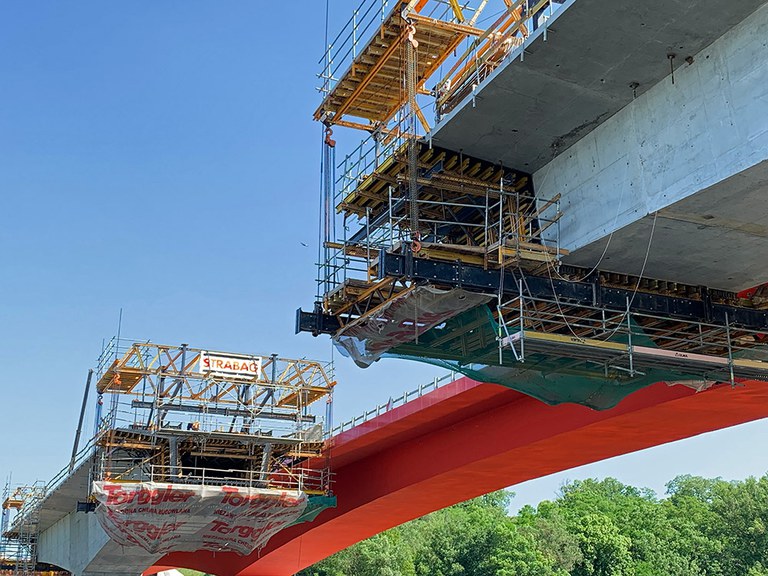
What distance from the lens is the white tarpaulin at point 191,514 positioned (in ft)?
103

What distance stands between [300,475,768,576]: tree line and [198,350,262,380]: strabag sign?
29.5 m

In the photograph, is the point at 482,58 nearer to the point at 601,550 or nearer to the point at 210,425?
the point at 210,425

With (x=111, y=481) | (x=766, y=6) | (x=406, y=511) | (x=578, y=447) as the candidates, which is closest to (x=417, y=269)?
(x=766, y=6)

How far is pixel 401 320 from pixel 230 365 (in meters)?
18.1

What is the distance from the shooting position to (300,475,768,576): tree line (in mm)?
60969

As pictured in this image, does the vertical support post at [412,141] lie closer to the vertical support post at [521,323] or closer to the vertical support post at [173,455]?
the vertical support post at [521,323]

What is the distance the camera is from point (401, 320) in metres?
17.9

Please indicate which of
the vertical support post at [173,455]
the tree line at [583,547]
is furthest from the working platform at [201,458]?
the tree line at [583,547]

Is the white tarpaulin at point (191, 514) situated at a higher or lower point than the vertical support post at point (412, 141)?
lower

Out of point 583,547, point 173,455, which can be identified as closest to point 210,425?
point 173,455

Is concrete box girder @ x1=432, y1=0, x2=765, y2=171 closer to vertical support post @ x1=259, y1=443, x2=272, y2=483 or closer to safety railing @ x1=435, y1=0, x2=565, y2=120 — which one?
safety railing @ x1=435, y1=0, x2=565, y2=120

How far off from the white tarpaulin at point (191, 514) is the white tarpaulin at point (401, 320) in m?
14.7

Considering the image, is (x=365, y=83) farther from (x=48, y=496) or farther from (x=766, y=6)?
(x=48, y=496)

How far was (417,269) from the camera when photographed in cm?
1641
